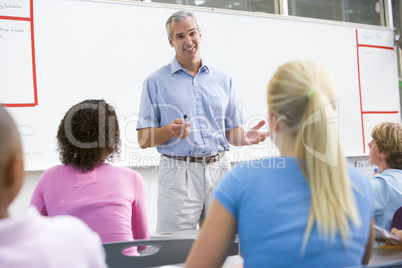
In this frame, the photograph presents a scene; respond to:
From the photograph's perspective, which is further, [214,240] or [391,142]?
[391,142]

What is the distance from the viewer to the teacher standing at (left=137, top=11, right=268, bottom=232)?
239 cm

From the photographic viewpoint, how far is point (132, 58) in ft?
10.7

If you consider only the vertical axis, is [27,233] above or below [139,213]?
above

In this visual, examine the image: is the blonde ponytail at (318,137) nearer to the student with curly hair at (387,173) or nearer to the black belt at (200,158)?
the student with curly hair at (387,173)

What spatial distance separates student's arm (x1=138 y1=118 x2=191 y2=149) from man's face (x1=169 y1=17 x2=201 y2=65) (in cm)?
48

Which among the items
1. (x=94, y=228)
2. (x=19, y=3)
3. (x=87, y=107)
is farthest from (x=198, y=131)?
(x=19, y=3)

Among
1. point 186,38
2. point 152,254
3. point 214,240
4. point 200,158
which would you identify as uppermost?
point 186,38

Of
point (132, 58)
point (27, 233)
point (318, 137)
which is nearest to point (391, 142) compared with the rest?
point (318, 137)

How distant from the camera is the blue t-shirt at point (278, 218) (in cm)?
92

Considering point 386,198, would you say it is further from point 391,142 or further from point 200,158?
point 200,158

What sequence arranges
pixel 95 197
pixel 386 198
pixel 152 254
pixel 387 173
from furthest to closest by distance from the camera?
pixel 387 173, pixel 386 198, pixel 95 197, pixel 152 254

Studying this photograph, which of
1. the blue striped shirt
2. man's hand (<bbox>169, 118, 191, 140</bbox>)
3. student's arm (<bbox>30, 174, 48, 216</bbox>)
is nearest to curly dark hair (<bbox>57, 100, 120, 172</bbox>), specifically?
student's arm (<bbox>30, 174, 48, 216</bbox>)

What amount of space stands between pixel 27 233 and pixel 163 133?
159 centimetres

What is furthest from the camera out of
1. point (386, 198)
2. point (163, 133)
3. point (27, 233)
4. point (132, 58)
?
point (132, 58)
